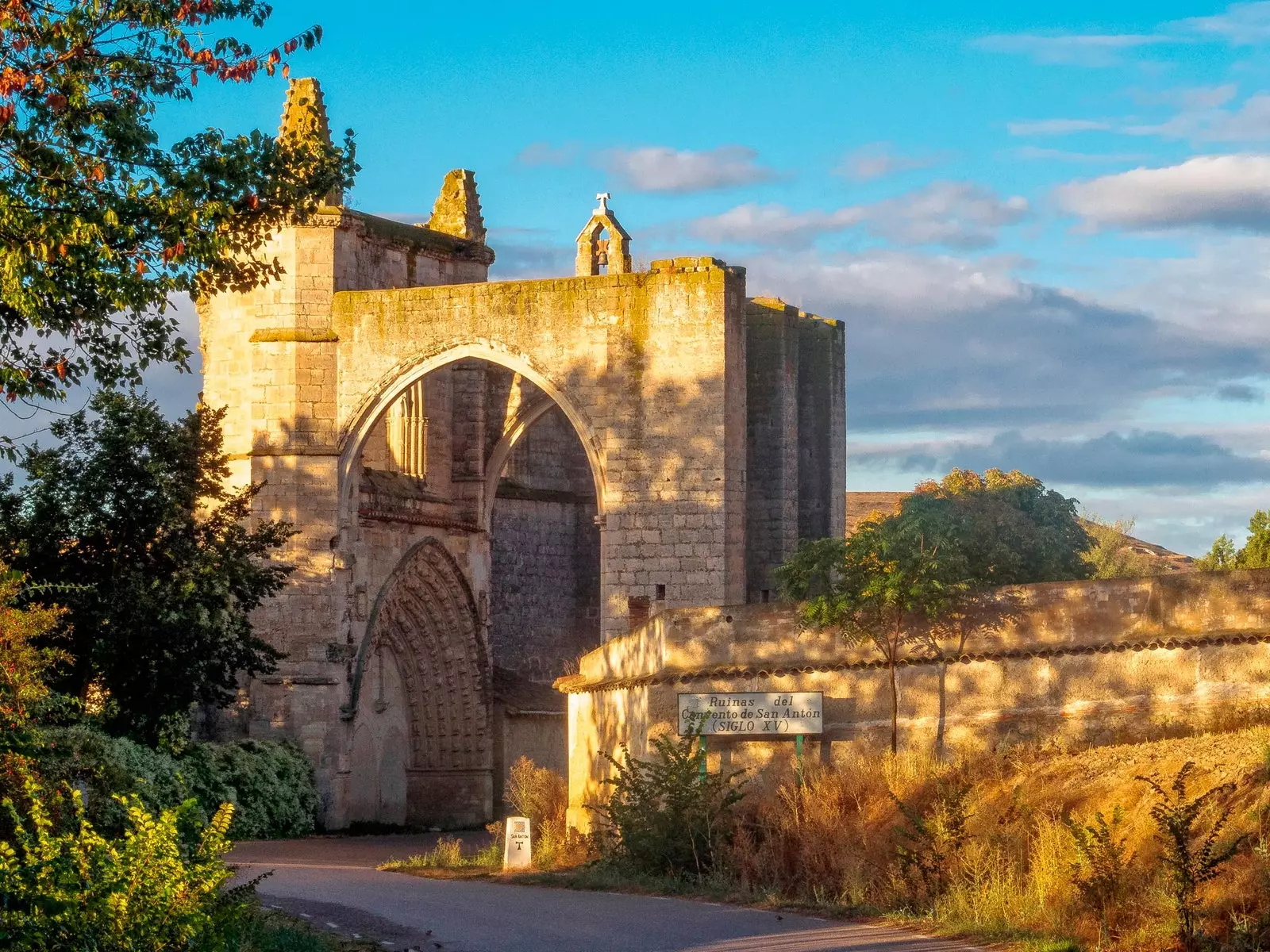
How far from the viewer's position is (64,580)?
20906mm

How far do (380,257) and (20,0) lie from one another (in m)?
17.9

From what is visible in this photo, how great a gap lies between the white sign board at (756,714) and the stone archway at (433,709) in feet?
46.0

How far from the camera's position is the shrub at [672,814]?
15.4m

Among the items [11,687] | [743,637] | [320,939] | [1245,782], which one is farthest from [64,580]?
[1245,782]

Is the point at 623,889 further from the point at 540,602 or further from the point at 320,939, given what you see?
the point at 540,602

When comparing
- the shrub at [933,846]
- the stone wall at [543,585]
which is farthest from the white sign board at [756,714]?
the stone wall at [543,585]

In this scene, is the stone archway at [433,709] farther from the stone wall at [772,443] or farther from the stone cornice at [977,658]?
the stone cornice at [977,658]

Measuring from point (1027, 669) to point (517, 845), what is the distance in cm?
456

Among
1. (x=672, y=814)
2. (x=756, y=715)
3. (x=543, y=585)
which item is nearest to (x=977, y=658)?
(x=756, y=715)

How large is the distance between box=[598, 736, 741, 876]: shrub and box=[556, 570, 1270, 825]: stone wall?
148 centimetres

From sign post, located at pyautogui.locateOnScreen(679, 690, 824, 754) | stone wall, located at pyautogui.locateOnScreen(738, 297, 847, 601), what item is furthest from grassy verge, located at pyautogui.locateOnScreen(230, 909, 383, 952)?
stone wall, located at pyautogui.locateOnScreen(738, 297, 847, 601)

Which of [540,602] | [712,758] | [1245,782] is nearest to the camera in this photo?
[1245,782]

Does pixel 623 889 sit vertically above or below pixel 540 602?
below

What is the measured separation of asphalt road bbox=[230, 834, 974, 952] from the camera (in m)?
11.4
